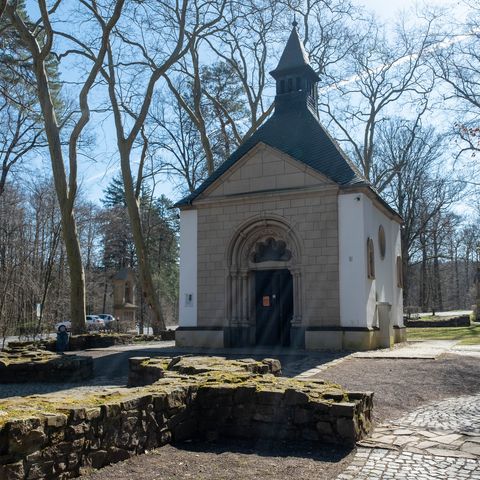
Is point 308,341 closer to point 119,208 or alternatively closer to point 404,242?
point 404,242

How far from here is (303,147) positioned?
63.7 ft

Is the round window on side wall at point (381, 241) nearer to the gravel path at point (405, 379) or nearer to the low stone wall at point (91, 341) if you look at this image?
the gravel path at point (405, 379)

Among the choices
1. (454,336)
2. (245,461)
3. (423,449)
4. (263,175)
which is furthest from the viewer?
(454,336)

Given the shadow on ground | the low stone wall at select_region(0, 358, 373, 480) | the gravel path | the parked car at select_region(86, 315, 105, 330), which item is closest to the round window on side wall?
the gravel path

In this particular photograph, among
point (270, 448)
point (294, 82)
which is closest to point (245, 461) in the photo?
point (270, 448)

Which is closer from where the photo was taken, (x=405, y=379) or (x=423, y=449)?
(x=423, y=449)

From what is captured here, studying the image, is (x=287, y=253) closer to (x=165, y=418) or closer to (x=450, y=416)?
(x=450, y=416)

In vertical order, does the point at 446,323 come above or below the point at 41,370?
above

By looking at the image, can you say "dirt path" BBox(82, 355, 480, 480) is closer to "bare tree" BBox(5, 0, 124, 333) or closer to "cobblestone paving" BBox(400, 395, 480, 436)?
"cobblestone paving" BBox(400, 395, 480, 436)

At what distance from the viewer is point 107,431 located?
17.9 ft

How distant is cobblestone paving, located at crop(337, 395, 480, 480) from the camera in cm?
523

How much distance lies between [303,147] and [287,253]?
13.0ft

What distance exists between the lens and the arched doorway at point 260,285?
17.9 metres

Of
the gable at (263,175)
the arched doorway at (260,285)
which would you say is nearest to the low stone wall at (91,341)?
the arched doorway at (260,285)
